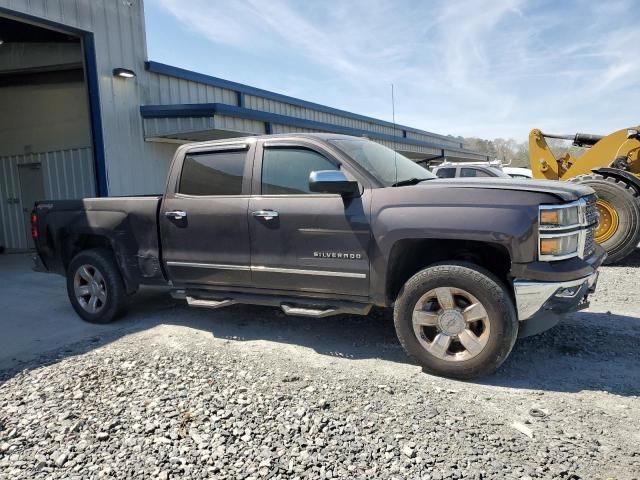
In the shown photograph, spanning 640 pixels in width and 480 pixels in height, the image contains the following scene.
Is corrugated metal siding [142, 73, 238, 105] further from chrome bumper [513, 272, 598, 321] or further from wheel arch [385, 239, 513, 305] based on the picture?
chrome bumper [513, 272, 598, 321]

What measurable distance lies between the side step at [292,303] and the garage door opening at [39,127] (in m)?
7.61

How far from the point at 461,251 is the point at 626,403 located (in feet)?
5.08

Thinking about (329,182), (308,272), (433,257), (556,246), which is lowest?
(308,272)

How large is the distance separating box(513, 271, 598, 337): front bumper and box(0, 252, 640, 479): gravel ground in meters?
0.54

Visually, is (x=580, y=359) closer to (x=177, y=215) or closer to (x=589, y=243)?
(x=589, y=243)

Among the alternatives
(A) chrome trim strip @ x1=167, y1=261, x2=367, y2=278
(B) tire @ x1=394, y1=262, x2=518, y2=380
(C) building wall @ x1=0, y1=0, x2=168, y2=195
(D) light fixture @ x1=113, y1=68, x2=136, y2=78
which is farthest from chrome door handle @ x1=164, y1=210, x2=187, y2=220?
(D) light fixture @ x1=113, y1=68, x2=136, y2=78

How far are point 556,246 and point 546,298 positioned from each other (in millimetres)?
384

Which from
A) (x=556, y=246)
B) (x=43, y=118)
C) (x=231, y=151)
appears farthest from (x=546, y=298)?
(x=43, y=118)

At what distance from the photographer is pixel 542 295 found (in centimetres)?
338

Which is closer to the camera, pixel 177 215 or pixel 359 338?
pixel 359 338

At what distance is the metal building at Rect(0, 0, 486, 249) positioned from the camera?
1020cm

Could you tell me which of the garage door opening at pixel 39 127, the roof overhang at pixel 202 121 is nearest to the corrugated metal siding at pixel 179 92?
the roof overhang at pixel 202 121

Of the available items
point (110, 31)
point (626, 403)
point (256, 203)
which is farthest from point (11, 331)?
point (110, 31)

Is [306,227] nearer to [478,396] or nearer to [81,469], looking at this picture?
[478,396]
